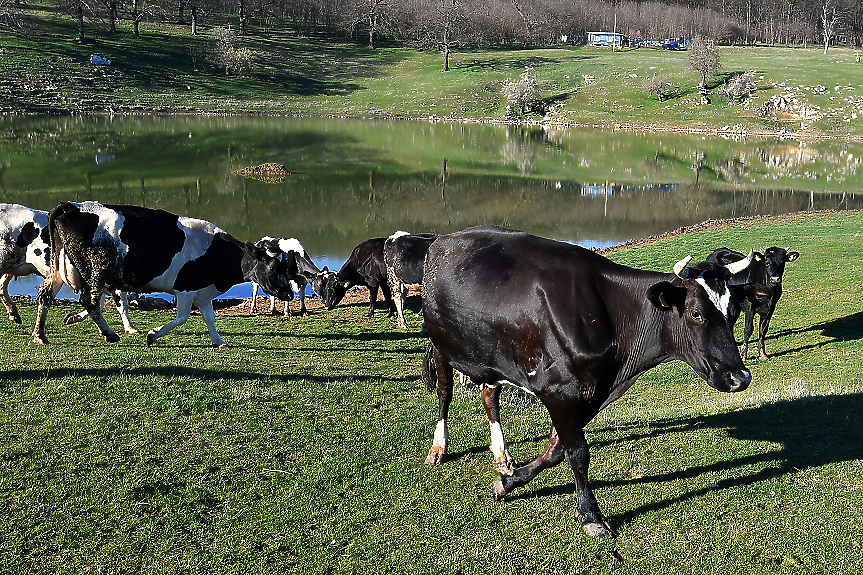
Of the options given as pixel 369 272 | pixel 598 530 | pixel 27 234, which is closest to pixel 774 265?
pixel 369 272

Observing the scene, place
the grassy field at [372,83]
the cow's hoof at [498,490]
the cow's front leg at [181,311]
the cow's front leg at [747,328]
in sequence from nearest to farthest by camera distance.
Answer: the cow's hoof at [498,490] → the cow's front leg at [181,311] → the cow's front leg at [747,328] → the grassy field at [372,83]

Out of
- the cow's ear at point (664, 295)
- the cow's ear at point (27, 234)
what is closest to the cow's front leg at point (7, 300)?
the cow's ear at point (27, 234)

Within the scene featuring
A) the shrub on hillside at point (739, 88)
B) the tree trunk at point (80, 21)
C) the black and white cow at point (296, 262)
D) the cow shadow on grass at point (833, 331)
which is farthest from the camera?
the tree trunk at point (80, 21)

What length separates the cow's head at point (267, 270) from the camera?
14523mm

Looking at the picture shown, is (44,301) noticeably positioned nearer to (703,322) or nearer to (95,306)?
(95,306)

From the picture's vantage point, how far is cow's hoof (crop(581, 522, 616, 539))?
6519 millimetres

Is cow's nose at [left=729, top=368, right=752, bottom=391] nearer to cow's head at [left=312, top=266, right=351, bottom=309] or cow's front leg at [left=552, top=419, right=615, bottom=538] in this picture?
cow's front leg at [left=552, top=419, right=615, bottom=538]

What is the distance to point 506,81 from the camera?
111 m

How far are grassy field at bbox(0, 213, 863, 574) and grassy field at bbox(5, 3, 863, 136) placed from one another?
81551mm

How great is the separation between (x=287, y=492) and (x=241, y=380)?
146 inches

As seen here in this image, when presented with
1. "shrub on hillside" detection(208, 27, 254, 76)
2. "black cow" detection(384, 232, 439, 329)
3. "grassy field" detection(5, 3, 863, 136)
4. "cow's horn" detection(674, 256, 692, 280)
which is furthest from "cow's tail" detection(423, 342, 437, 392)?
"shrub on hillside" detection(208, 27, 254, 76)

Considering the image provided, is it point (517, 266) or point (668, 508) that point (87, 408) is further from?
point (668, 508)

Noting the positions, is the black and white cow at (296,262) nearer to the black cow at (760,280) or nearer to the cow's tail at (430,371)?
the cow's tail at (430,371)

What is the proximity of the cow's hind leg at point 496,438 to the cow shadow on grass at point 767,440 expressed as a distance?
1.31ft
